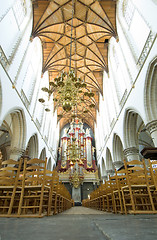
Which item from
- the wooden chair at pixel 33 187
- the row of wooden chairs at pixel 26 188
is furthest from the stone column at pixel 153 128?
the wooden chair at pixel 33 187

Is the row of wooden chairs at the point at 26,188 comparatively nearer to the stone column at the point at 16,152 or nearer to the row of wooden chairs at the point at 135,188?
the row of wooden chairs at the point at 135,188

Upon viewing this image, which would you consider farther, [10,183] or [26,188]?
[10,183]

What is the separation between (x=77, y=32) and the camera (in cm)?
1310

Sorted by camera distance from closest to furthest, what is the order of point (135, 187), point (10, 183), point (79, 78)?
1. point (10, 183)
2. point (135, 187)
3. point (79, 78)

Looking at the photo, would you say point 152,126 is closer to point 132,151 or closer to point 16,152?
point 132,151

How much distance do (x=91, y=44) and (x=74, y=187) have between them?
16100 mm

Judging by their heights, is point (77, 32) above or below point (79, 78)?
above

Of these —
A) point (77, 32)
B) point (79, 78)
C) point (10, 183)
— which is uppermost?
point (77, 32)

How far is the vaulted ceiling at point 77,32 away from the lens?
1118 cm

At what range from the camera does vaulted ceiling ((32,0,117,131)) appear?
36.7ft

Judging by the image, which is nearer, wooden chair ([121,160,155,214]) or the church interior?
wooden chair ([121,160,155,214])

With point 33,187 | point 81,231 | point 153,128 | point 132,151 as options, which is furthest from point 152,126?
point 81,231

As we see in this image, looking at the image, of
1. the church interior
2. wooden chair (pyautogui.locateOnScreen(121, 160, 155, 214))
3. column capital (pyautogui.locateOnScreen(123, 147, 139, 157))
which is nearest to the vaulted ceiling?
the church interior

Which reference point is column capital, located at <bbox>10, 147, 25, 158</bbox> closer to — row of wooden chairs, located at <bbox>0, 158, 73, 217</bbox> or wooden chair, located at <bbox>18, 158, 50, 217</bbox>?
row of wooden chairs, located at <bbox>0, 158, 73, 217</bbox>
